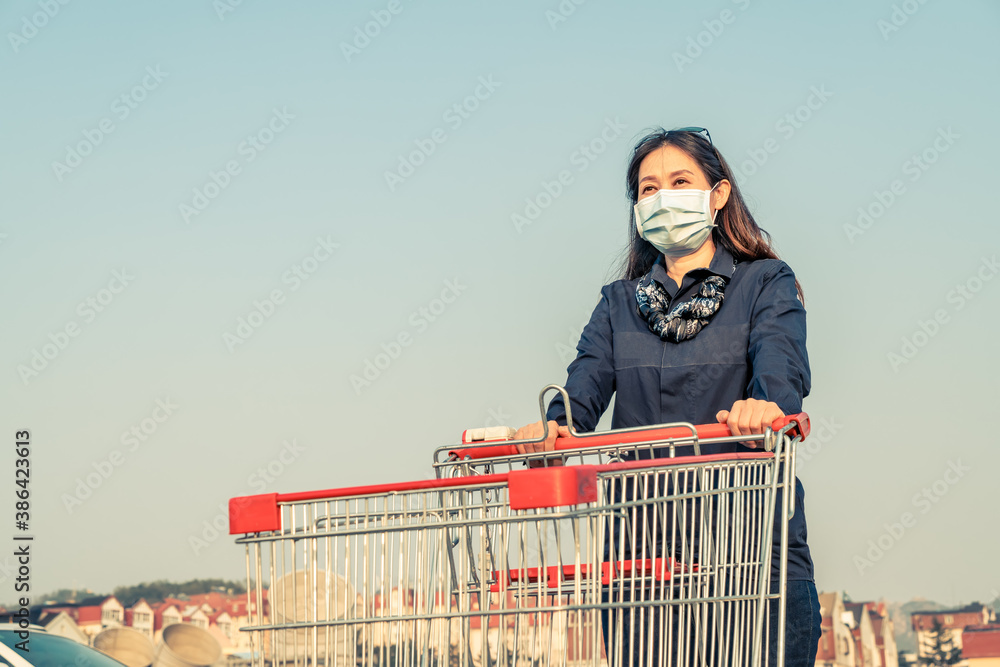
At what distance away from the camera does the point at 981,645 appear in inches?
1906

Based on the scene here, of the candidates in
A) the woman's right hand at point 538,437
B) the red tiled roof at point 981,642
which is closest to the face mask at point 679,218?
the woman's right hand at point 538,437

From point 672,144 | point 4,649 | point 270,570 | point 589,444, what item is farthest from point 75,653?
point 672,144

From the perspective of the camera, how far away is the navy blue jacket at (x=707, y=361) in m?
2.59

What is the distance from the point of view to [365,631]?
2.10 metres

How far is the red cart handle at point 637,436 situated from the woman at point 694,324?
77mm

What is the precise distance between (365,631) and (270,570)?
27 cm

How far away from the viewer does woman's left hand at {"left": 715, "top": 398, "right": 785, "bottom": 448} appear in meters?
2.25

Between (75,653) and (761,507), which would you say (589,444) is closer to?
(761,507)

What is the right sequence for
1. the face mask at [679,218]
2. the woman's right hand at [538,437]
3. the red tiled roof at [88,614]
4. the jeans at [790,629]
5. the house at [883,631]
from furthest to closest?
the house at [883,631] → the red tiled roof at [88,614] → the face mask at [679,218] → the woman's right hand at [538,437] → the jeans at [790,629]

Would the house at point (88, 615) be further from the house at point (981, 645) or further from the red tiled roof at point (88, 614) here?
the house at point (981, 645)

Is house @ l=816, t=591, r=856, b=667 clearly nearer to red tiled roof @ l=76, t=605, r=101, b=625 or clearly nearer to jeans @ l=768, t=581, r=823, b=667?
red tiled roof @ l=76, t=605, r=101, b=625

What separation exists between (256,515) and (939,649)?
53559mm

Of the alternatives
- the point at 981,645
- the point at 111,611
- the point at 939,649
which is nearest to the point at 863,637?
the point at 939,649

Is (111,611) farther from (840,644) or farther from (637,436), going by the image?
(840,644)
